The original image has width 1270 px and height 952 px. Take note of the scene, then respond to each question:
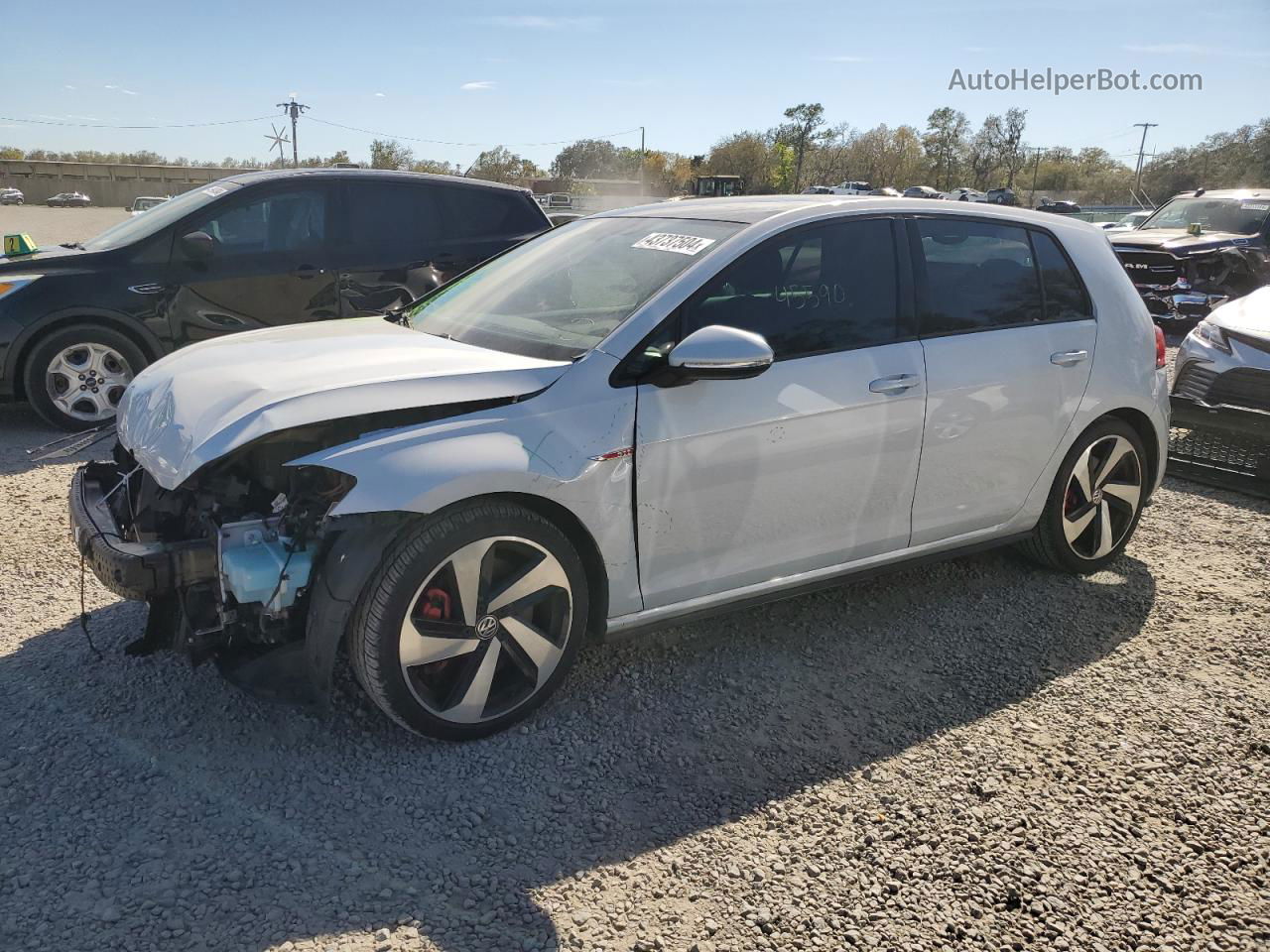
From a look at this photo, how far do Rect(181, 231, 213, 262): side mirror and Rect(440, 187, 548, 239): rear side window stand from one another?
5.86 ft

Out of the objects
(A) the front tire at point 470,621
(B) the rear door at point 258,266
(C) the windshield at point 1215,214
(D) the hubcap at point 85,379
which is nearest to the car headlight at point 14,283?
(D) the hubcap at point 85,379

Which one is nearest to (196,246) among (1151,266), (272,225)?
(272,225)

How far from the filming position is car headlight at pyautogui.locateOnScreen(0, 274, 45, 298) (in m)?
6.51

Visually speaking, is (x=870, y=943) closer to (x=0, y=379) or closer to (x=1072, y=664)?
(x=1072, y=664)

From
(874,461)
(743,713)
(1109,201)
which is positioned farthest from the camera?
(1109,201)

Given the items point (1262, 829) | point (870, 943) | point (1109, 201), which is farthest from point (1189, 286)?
point (1109, 201)

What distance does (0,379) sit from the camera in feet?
21.4

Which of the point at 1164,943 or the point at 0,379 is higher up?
the point at 0,379

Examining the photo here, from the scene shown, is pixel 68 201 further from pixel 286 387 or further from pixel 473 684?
pixel 473 684

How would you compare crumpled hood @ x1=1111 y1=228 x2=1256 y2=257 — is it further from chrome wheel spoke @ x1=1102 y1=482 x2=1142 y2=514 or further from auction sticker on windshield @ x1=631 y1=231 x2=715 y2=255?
auction sticker on windshield @ x1=631 y1=231 x2=715 y2=255

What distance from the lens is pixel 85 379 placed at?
6.79 metres

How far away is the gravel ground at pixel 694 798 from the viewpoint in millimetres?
2373

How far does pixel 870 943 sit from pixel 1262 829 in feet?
4.42

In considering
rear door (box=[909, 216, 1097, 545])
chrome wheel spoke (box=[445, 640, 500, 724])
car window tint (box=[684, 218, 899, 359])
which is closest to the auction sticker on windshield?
car window tint (box=[684, 218, 899, 359])
